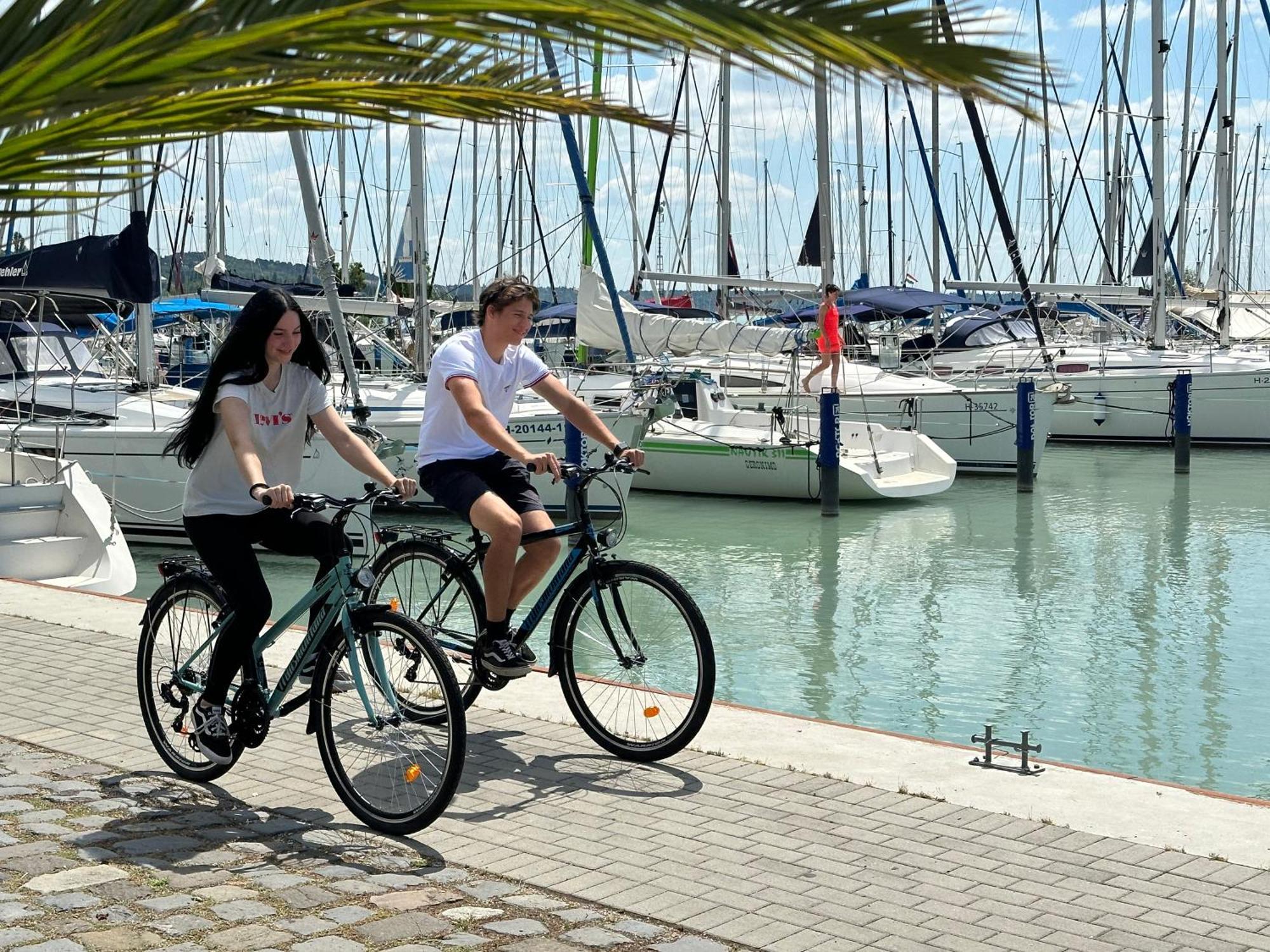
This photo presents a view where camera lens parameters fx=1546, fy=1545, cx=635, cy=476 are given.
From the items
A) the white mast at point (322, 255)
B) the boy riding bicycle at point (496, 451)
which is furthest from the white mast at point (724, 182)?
the boy riding bicycle at point (496, 451)

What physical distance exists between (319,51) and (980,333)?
32.7 meters

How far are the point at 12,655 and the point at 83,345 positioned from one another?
14.8 meters

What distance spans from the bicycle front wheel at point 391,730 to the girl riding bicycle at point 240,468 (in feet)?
1.42

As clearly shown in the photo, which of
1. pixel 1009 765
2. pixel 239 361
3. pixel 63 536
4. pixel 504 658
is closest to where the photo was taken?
pixel 239 361

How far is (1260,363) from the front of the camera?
2936cm

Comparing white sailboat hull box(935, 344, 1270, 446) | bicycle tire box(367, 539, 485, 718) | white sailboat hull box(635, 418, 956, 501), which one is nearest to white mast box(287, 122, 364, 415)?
white sailboat hull box(635, 418, 956, 501)

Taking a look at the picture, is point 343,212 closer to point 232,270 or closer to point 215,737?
point 232,270

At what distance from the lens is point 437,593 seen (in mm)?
6605

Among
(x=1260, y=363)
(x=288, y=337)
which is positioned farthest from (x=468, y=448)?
(x=1260, y=363)

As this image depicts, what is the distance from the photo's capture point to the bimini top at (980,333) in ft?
112

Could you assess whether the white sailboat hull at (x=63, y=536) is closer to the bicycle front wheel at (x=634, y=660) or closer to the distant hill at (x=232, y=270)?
the bicycle front wheel at (x=634, y=660)

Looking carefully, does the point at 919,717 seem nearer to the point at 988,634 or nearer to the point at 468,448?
the point at 988,634

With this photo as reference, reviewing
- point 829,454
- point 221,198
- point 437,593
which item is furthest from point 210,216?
point 437,593

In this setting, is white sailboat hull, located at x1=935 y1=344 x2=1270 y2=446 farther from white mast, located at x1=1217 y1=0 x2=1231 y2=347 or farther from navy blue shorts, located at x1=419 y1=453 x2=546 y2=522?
navy blue shorts, located at x1=419 y1=453 x2=546 y2=522
